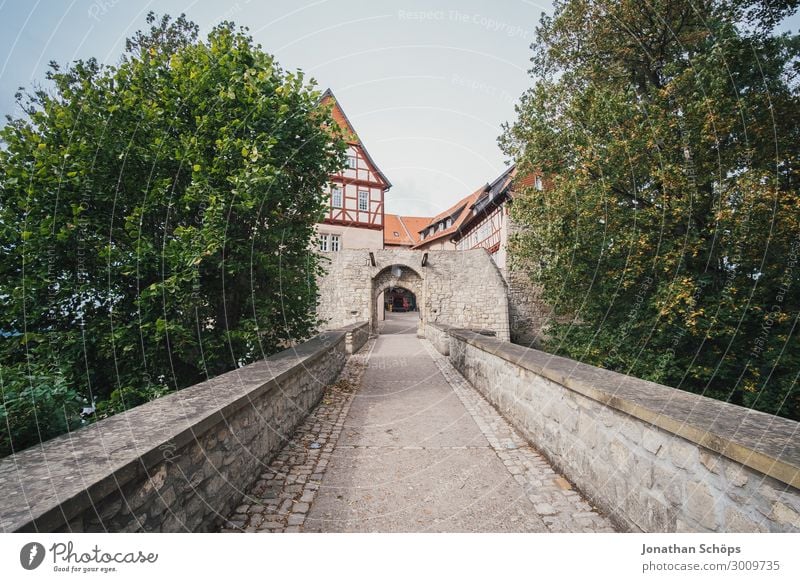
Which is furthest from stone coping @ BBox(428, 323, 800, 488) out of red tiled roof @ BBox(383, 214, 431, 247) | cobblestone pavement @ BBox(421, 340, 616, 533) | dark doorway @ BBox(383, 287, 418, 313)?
dark doorway @ BBox(383, 287, 418, 313)

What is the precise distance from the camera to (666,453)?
81.0 inches

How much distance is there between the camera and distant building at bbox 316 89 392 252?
23078mm

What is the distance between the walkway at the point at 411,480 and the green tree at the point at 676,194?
6162mm

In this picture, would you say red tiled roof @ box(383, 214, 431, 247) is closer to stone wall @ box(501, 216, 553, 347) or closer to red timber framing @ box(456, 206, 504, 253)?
red timber framing @ box(456, 206, 504, 253)

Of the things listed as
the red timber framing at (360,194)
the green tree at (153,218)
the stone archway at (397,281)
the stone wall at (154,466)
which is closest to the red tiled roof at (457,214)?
the red timber framing at (360,194)

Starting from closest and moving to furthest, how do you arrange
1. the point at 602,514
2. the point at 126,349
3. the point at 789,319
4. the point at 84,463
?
the point at 84,463, the point at 602,514, the point at 126,349, the point at 789,319

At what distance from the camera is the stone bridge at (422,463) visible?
1.57 meters

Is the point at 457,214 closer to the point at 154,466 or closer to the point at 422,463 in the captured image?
the point at 422,463

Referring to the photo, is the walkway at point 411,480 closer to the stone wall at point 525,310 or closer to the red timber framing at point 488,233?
the stone wall at point 525,310

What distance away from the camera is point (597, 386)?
277cm

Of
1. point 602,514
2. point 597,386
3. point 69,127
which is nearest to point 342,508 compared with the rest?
point 602,514

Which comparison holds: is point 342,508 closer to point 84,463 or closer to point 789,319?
point 84,463
